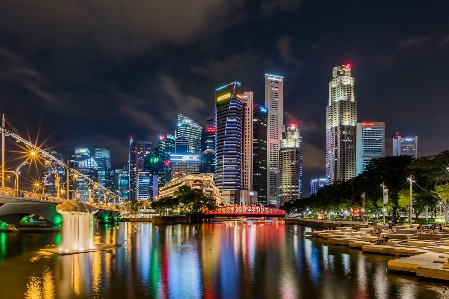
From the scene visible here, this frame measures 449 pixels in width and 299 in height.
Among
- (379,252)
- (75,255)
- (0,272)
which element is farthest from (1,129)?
(379,252)

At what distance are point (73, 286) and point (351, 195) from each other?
301ft

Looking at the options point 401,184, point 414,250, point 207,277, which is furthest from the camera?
point 401,184

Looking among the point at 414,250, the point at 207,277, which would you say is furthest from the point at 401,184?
the point at 207,277

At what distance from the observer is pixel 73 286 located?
24188mm

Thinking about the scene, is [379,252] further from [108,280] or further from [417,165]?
[417,165]

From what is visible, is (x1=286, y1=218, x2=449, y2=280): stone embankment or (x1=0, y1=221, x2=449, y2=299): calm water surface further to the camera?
(x1=286, y1=218, x2=449, y2=280): stone embankment

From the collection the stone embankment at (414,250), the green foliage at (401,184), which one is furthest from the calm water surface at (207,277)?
the green foliage at (401,184)

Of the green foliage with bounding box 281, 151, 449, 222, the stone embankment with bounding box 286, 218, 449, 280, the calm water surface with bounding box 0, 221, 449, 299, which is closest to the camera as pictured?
the calm water surface with bounding box 0, 221, 449, 299

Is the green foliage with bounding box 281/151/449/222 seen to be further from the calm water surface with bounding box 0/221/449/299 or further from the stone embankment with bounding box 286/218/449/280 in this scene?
the calm water surface with bounding box 0/221/449/299

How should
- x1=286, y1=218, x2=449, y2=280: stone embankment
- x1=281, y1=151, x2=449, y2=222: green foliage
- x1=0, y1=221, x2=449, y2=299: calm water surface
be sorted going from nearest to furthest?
1. x1=0, y1=221, x2=449, y2=299: calm water surface
2. x1=286, y1=218, x2=449, y2=280: stone embankment
3. x1=281, y1=151, x2=449, y2=222: green foliage

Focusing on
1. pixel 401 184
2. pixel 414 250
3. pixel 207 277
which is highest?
pixel 401 184

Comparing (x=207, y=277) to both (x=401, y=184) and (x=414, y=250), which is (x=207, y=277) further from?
(x=401, y=184)

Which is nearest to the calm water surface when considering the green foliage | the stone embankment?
the stone embankment

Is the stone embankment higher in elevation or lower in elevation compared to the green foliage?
lower
